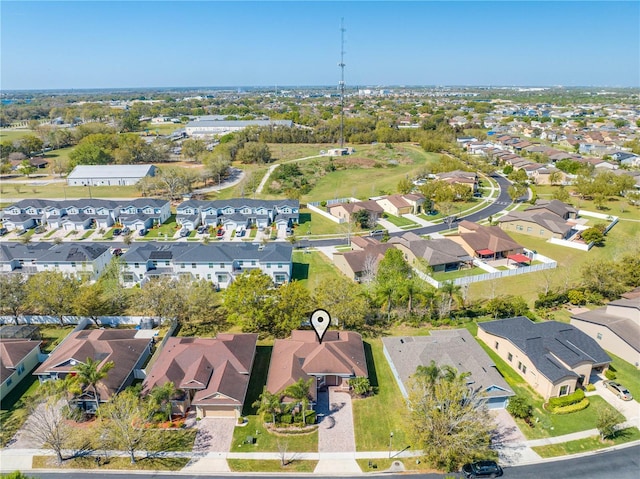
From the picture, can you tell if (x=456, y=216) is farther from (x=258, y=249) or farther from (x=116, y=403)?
(x=116, y=403)

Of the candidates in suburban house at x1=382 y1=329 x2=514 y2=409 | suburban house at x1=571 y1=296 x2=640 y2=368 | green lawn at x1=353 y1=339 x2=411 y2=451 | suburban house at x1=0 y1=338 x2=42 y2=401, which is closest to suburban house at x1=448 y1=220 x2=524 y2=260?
suburban house at x1=571 y1=296 x2=640 y2=368

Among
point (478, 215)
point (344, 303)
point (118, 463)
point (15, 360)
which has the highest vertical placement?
point (344, 303)

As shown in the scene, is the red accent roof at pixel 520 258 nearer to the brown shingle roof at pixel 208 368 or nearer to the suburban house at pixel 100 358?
the brown shingle roof at pixel 208 368

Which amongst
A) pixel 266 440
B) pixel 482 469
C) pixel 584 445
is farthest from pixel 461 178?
pixel 266 440

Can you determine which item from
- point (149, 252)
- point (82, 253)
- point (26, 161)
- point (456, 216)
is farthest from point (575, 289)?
point (26, 161)

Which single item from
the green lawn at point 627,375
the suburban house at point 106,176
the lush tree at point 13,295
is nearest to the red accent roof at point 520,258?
the green lawn at point 627,375

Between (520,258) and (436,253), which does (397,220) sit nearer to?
(436,253)
